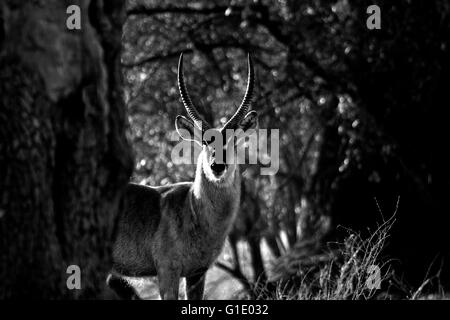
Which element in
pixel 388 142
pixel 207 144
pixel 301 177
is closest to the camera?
pixel 207 144

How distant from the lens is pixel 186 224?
7301mm

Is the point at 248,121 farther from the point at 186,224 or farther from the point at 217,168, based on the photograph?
the point at 186,224

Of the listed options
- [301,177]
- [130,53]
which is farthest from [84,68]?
[301,177]

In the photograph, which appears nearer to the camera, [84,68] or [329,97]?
[84,68]

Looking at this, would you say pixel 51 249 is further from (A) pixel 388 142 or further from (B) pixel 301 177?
(B) pixel 301 177

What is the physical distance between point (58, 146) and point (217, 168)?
3.27m

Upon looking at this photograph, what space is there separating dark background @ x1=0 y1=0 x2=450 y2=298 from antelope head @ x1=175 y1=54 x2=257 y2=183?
4.18 feet

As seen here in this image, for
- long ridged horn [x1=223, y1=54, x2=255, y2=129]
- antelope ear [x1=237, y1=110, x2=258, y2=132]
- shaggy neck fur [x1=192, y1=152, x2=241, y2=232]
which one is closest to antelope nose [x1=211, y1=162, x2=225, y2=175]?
shaggy neck fur [x1=192, y1=152, x2=241, y2=232]

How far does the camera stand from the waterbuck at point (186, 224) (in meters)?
7.17

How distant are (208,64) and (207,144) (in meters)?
6.17

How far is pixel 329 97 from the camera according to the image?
1154 cm

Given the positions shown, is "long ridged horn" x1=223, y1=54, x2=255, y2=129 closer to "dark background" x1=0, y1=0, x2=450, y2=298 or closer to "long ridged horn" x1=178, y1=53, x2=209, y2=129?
"long ridged horn" x1=178, y1=53, x2=209, y2=129

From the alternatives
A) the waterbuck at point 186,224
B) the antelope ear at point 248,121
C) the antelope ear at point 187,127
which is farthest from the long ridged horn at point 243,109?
the antelope ear at point 187,127
